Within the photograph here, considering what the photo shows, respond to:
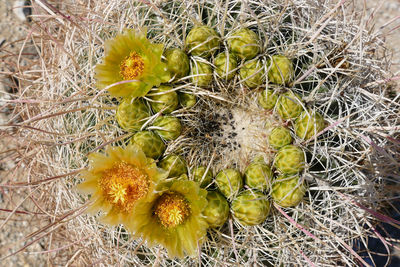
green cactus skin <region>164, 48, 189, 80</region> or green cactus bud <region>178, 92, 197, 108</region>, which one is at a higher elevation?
green cactus skin <region>164, 48, 189, 80</region>

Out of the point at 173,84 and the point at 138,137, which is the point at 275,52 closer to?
the point at 173,84

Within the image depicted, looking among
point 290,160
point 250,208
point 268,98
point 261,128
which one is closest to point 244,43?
point 268,98

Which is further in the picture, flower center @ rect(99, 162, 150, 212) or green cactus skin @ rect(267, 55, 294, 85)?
green cactus skin @ rect(267, 55, 294, 85)

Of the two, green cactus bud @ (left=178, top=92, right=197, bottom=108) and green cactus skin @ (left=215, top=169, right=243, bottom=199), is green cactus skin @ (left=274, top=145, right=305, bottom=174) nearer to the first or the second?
green cactus skin @ (left=215, top=169, right=243, bottom=199)

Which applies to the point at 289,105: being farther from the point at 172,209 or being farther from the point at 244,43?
the point at 172,209

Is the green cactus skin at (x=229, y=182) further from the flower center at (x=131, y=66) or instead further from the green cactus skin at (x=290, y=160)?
the flower center at (x=131, y=66)

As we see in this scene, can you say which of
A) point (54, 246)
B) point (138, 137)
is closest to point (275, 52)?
point (138, 137)

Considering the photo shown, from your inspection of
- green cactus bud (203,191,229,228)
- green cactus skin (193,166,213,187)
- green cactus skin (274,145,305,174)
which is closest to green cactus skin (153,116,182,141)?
green cactus skin (193,166,213,187)

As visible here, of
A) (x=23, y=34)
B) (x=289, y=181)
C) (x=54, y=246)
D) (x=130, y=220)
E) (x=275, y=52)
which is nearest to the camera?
(x=130, y=220)
